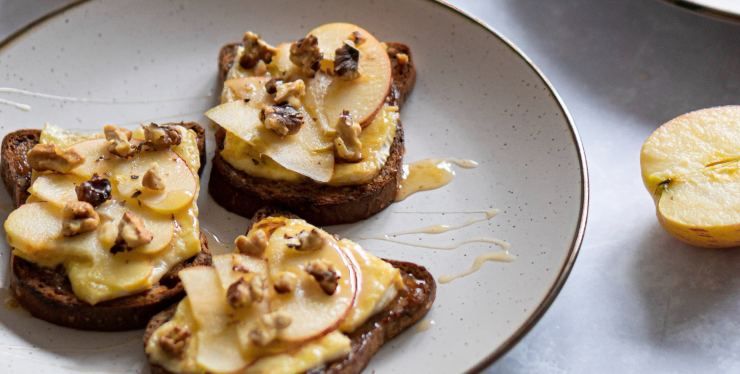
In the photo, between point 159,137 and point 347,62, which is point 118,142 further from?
point 347,62

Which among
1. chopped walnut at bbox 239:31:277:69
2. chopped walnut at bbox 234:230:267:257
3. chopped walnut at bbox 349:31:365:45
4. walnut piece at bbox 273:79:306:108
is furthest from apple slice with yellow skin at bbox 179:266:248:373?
chopped walnut at bbox 349:31:365:45

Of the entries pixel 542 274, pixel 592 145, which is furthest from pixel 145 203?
pixel 592 145

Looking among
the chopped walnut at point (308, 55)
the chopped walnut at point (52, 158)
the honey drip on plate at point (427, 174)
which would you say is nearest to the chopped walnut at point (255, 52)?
the chopped walnut at point (308, 55)

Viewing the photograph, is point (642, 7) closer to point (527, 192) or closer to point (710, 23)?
point (710, 23)

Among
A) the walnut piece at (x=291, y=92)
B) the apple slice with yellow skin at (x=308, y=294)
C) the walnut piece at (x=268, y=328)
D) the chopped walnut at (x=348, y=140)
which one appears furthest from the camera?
the walnut piece at (x=291, y=92)

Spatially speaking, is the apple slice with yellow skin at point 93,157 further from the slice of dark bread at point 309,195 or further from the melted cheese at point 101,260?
the slice of dark bread at point 309,195

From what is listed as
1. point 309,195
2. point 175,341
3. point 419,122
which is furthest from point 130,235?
point 419,122

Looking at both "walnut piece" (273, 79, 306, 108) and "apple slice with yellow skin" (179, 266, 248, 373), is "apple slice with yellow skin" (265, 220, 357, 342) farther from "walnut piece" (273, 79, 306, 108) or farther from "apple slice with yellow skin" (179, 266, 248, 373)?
"walnut piece" (273, 79, 306, 108)
